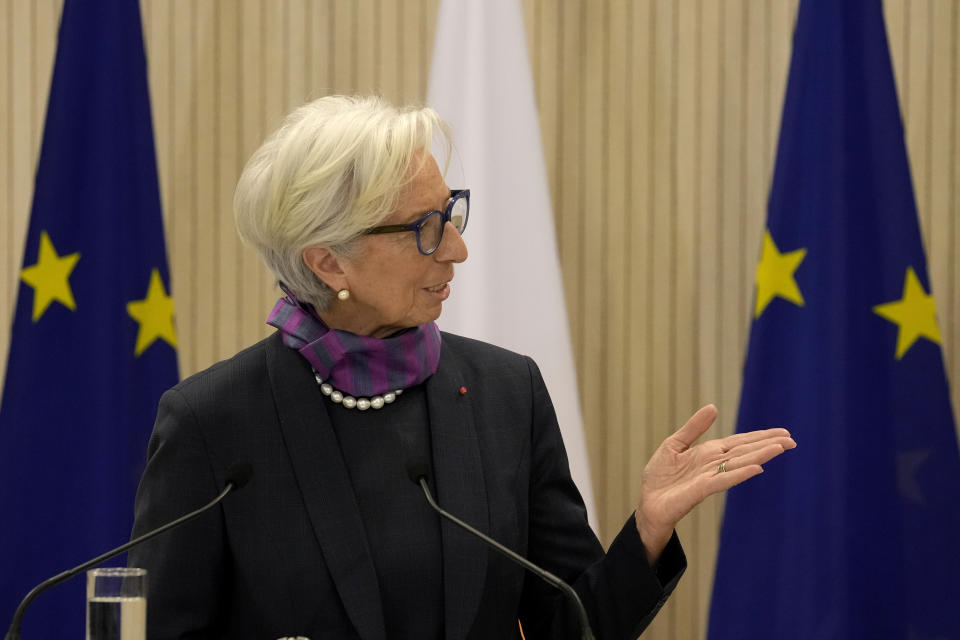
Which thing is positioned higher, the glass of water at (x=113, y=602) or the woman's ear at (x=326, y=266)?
the woman's ear at (x=326, y=266)

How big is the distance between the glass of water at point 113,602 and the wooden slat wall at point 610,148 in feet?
6.27

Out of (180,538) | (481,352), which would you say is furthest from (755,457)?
(180,538)

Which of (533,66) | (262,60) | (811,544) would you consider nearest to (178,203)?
(262,60)

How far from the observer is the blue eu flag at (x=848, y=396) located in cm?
268

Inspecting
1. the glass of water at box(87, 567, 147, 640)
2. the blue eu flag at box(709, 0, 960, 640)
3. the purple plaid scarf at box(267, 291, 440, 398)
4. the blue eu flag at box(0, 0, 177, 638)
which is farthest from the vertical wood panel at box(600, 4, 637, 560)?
the glass of water at box(87, 567, 147, 640)

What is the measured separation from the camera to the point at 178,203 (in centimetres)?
313

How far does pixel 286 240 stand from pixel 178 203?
1469 millimetres

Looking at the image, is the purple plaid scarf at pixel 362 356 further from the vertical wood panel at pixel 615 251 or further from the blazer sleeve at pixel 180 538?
the vertical wood panel at pixel 615 251

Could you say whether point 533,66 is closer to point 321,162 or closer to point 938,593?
point 321,162

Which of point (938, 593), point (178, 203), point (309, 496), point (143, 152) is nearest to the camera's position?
point (309, 496)

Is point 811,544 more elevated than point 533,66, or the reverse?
point 533,66

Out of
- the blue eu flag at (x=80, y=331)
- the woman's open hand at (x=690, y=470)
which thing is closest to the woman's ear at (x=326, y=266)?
the woman's open hand at (x=690, y=470)

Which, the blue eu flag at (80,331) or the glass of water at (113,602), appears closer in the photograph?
the glass of water at (113,602)

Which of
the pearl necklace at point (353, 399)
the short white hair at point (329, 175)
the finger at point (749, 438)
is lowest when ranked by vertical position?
the finger at point (749, 438)
